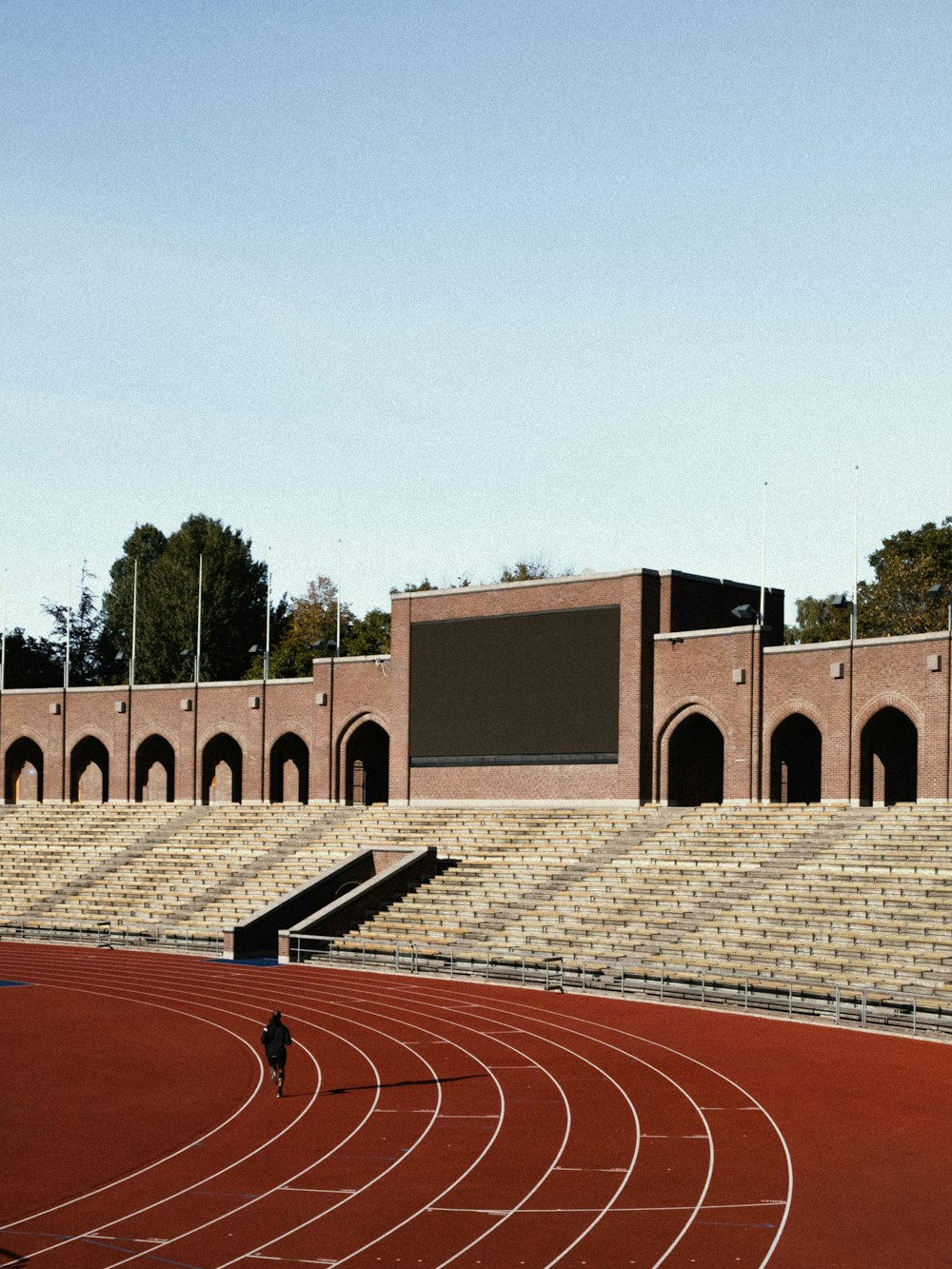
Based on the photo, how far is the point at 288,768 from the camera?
2486 inches

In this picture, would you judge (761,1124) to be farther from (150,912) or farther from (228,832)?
(228,832)

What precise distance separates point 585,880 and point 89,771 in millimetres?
37491

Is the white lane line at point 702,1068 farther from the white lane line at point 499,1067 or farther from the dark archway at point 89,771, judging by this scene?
the dark archway at point 89,771

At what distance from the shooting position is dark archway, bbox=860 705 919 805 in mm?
47438

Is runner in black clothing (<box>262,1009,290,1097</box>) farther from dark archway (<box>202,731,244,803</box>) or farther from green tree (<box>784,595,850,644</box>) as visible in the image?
green tree (<box>784,595,850,644</box>)

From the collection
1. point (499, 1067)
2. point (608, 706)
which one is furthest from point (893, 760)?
point (499, 1067)

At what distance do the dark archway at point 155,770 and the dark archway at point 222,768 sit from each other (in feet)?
6.60

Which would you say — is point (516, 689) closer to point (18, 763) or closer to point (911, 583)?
point (18, 763)

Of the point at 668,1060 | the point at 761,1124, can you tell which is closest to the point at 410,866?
the point at 668,1060

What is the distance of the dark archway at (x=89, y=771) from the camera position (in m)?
65.3

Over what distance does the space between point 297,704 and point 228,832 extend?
632cm

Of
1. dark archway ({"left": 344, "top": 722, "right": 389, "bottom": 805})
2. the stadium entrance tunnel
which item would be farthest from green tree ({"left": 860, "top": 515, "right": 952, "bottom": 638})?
the stadium entrance tunnel

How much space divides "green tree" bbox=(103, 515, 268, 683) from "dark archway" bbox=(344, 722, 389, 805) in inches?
1477

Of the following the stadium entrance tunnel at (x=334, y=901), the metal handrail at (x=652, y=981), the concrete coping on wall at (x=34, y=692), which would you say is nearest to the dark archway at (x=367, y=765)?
the stadium entrance tunnel at (x=334, y=901)
